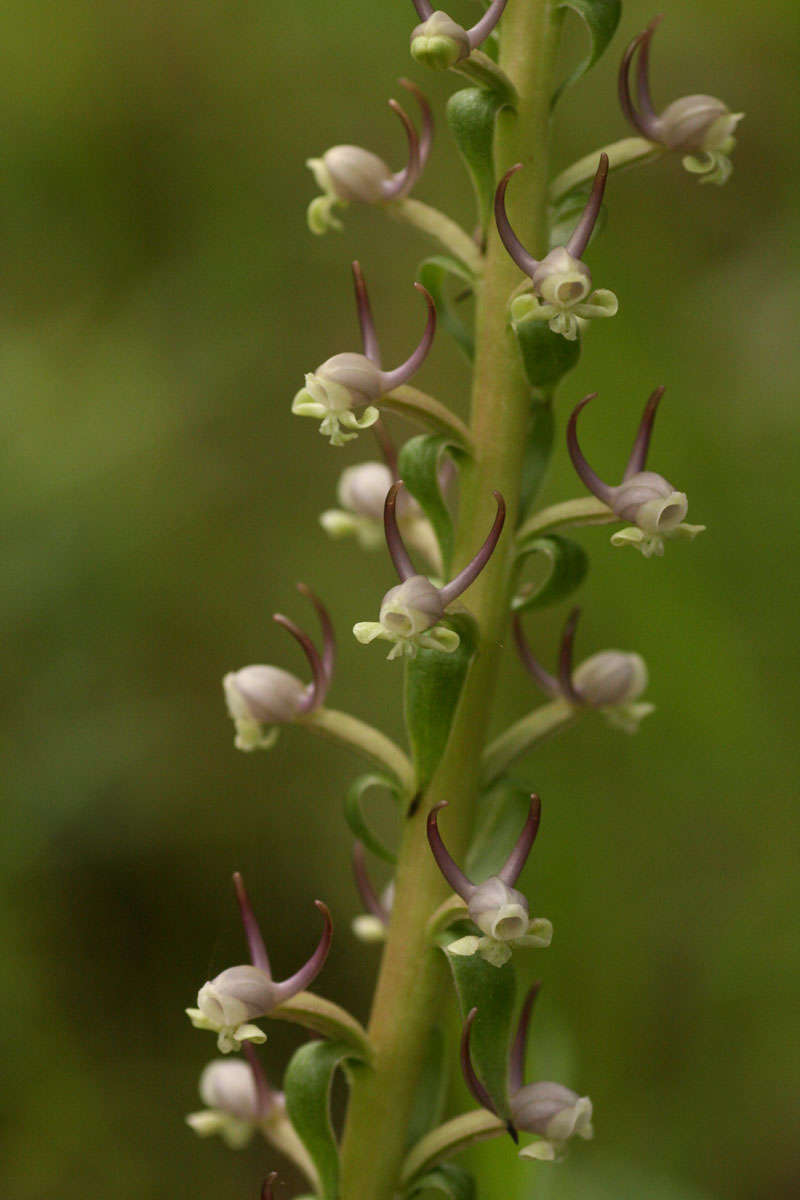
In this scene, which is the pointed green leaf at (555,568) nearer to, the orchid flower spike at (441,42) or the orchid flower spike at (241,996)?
the orchid flower spike at (241,996)

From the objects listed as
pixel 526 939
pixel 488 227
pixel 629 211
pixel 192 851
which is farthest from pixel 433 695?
pixel 629 211

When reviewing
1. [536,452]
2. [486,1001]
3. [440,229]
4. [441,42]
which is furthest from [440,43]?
[486,1001]

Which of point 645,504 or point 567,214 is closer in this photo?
point 645,504

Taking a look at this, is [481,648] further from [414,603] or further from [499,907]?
[499,907]

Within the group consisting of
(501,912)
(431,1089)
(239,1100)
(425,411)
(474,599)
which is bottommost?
(239,1100)

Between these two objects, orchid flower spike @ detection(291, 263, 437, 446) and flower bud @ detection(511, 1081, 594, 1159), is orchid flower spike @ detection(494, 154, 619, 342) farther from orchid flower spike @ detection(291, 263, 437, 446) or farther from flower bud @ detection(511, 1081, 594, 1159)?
flower bud @ detection(511, 1081, 594, 1159)

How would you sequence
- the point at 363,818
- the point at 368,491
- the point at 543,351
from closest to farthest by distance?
the point at 543,351, the point at 363,818, the point at 368,491
